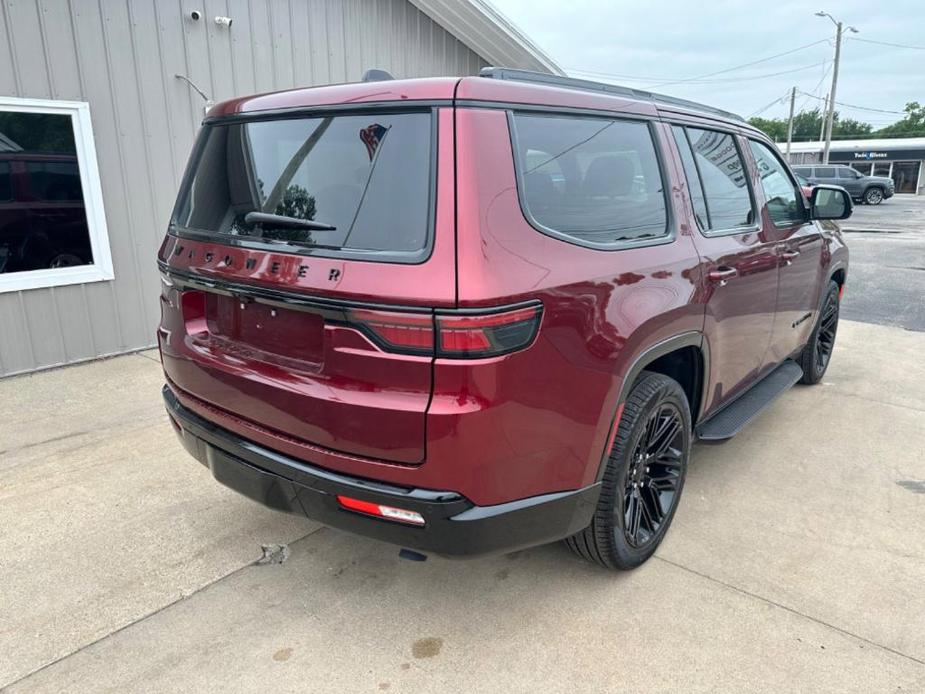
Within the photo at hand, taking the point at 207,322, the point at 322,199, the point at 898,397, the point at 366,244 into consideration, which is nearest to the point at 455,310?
the point at 366,244

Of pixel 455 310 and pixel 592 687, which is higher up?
pixel 455 310

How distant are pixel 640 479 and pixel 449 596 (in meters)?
0.91

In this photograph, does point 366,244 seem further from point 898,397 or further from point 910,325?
point 910,325

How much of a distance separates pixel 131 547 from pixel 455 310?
2119 millimetres

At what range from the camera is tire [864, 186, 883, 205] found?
30453mm

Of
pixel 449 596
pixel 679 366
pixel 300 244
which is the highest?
pixel 300 244

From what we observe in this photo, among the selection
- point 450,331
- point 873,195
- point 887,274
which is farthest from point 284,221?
point 873,195

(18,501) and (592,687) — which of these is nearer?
(592,687)

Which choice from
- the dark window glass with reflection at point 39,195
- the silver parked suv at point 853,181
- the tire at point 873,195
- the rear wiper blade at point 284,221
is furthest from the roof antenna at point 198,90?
the tire at point 873,195

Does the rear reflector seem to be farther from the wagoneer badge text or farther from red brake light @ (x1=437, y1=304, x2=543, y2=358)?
the wagoneer badge text

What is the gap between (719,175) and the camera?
3305mm

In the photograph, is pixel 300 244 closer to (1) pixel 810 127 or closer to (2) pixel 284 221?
(2) pixel 284 221

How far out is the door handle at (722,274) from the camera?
2.92m

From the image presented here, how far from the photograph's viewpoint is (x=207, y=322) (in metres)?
2.54
